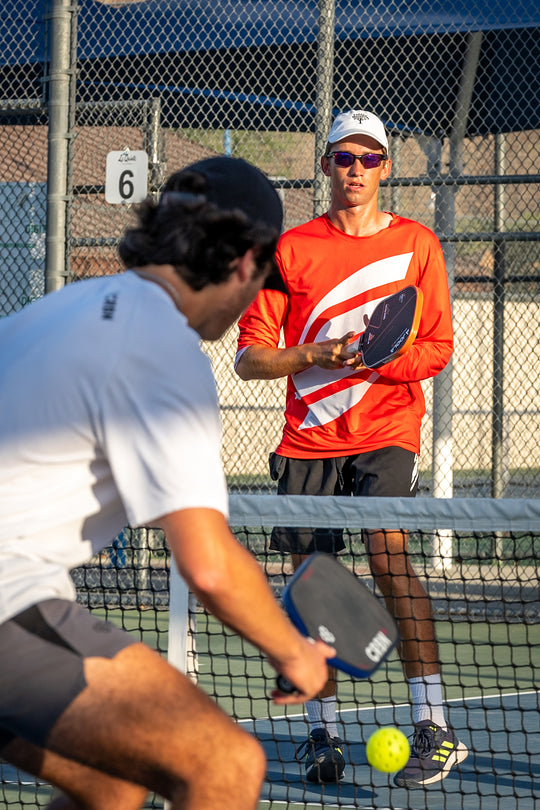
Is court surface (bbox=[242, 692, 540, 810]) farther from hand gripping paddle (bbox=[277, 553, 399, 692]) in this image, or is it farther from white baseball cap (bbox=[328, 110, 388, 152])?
white baseball cap (bbox=[328, 110, 388, 152])

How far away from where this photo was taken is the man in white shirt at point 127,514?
6.14 feet

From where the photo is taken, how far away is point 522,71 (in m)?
7.22

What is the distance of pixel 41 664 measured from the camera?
1957mm

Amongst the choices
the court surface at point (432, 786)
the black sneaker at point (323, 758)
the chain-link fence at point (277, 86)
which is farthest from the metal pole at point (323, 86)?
the black sneaker at point (323, 758)

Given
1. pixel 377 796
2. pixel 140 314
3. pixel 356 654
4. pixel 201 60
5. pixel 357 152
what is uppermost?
pixel 201 60

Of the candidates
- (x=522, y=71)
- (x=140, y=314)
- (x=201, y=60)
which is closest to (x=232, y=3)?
(x=201, y=60)

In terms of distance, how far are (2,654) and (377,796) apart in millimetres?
2143


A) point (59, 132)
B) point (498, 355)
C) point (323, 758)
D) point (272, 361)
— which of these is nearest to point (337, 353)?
point (272, 361)

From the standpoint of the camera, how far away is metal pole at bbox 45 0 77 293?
6.27 meters

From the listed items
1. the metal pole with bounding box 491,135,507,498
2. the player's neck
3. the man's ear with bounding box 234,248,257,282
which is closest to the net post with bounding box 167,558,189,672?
the man's ear with bounding box 234,248,257,282

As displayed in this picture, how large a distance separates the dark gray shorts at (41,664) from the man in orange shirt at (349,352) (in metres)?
2.05

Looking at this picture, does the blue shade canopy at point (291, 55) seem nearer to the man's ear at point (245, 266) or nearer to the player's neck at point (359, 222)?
the player's neck at point (359, 222)

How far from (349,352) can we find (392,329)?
7.0 inches

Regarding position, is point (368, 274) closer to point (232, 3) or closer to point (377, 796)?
point (377, 796)
